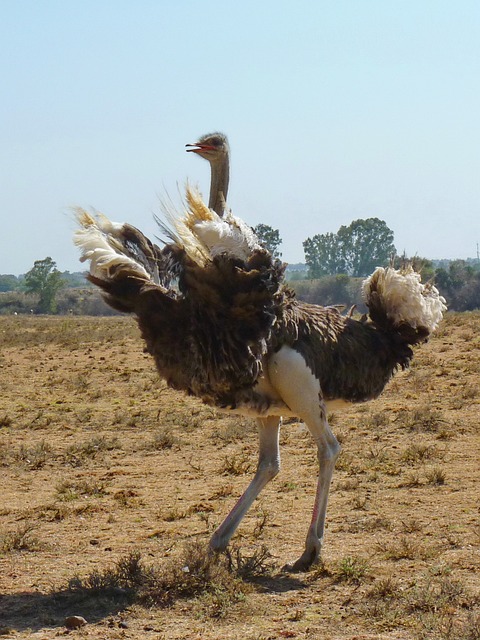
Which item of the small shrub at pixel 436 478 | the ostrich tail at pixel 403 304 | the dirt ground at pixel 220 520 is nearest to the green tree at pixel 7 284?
the dirt ground at pixel 220 520

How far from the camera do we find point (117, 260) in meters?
5.04

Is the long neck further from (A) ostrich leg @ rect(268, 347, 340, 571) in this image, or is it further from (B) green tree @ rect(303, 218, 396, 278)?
(B) green tree @ rect(303, 218, 396, 278)

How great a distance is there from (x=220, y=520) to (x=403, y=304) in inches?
73.8

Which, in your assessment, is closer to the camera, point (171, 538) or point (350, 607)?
point (350, 607)

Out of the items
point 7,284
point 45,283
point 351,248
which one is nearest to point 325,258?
point 351,248

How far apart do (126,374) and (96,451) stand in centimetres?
589

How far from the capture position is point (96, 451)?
916cm

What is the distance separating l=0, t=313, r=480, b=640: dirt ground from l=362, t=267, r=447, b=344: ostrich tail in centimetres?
119

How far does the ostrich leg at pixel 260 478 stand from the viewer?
17.8 ft

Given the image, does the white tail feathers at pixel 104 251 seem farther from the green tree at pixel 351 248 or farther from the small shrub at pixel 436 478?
the green tree at pixel 351 248

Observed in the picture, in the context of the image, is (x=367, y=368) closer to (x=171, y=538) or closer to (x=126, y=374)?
(x=171, y=538)

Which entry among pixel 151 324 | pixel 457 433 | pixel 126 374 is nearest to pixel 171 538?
pixel 151 324

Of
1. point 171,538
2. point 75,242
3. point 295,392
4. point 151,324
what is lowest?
point 171,538

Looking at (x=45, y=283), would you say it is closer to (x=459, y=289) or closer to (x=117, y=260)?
(x=459, y=289)
